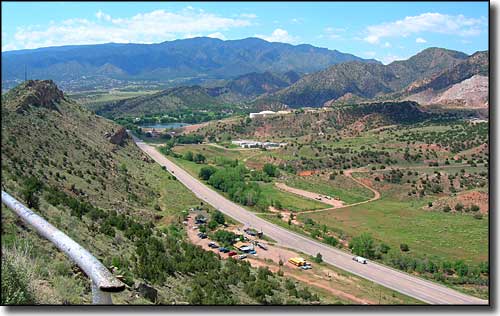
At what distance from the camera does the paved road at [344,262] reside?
25094 mm

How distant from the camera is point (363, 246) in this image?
115 feet

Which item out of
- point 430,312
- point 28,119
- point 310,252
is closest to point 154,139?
point 28,119

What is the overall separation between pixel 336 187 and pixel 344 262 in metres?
30.0

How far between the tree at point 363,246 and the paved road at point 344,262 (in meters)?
1.04

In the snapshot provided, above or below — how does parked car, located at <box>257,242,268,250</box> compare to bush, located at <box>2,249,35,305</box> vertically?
below

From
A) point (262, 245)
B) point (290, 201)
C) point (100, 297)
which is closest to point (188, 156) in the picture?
point (290, 201)

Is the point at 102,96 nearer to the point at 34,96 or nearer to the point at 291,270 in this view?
the point at 34,96

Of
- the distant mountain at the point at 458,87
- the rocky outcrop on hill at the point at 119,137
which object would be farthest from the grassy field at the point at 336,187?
the distant mountain at the point at 458,87

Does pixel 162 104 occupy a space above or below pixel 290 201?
above

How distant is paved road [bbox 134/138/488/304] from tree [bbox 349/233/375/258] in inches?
41.1

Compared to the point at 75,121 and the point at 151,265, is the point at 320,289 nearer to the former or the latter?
the point at 151,265

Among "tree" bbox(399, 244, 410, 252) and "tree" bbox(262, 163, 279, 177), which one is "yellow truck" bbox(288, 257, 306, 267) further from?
"tree" bbox(262, 163, 279, 177)

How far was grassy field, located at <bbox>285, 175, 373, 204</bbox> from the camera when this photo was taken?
5706 cm

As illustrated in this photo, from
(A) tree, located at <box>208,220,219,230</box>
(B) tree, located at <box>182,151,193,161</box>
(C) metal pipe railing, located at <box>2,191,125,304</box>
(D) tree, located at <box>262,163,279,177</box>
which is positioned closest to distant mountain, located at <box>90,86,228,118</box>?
(B) tree, located at <box>182,151,193,161</box>
